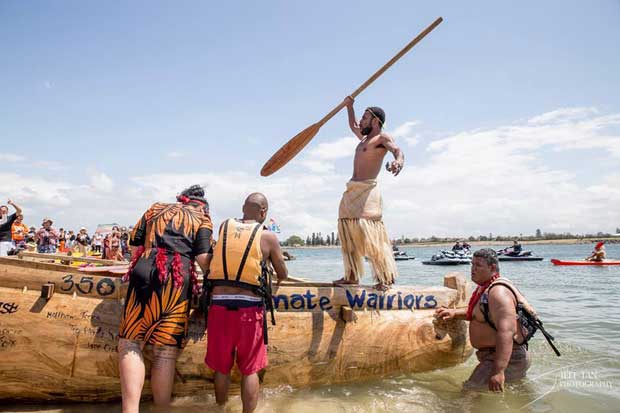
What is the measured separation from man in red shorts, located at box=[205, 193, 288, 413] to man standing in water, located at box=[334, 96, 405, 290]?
1.47 metres

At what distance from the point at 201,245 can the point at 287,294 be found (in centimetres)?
119

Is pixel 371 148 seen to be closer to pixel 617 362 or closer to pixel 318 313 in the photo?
pixel 318 313

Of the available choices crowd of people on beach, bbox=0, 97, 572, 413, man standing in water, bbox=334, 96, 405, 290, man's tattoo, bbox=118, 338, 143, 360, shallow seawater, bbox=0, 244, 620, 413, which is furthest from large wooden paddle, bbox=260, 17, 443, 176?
man's tattoo, bbox=118, 338, 143, 360

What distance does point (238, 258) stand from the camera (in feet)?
10.9

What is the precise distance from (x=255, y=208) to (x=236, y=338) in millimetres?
1073

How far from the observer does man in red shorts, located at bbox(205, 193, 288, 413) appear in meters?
3.32

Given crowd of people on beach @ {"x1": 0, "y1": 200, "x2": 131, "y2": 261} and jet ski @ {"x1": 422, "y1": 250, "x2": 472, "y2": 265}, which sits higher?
crowd of people on beach @ {"x1": 0, "y1": 200, "x2": 131, "y2": 261}

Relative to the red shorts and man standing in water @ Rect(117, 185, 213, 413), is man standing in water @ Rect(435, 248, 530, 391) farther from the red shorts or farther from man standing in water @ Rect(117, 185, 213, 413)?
man standing in water @ Rect(117, 185, 213, 413)

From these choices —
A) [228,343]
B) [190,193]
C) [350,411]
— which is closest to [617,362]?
[350,411]

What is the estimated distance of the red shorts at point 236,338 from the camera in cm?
332

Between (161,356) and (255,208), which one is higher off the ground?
(255,208)

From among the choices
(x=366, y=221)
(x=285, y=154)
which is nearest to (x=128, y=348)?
(x=366, y=221)

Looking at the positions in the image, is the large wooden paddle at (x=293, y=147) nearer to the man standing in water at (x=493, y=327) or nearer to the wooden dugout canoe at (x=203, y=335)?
the wooden dugout canoe at (x=203, y=335)

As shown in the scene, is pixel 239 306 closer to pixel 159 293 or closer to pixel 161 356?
pixel 159 293
